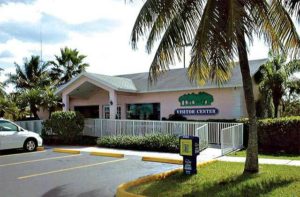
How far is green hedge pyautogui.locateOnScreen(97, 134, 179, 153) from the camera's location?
Answer: 16875mm

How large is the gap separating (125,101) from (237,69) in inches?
323

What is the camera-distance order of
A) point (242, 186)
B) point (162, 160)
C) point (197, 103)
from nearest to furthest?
point (242, 186) → point (162, 160) → point (197, 103)

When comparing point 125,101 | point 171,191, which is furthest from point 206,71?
point 125,101

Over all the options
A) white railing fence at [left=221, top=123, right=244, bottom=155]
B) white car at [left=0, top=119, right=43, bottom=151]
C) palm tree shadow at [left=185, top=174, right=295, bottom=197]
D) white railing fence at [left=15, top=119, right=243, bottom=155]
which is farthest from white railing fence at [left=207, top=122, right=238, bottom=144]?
white car at [left=0, top=119, right=43, bottom=151]

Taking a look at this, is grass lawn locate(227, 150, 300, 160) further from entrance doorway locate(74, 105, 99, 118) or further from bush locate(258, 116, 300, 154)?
entrance doorway locate(74, 105, 99, 118)

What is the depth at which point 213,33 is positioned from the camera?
29.0ft

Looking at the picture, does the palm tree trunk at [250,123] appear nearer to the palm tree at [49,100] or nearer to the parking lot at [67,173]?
the parking lot at [67,173]

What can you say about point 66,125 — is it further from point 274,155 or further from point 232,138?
point 274,155

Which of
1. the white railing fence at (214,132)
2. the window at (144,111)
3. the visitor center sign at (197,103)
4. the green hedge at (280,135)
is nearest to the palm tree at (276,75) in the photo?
the visitor center sign at (197,103)

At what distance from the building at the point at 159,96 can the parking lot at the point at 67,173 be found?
7.71 m

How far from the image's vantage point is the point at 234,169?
1112 centimetres

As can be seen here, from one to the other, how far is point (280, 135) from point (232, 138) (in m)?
2.07

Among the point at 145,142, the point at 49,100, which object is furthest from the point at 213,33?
the point at 49,100

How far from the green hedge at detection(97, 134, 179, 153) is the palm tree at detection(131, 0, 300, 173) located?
645 centimetres
